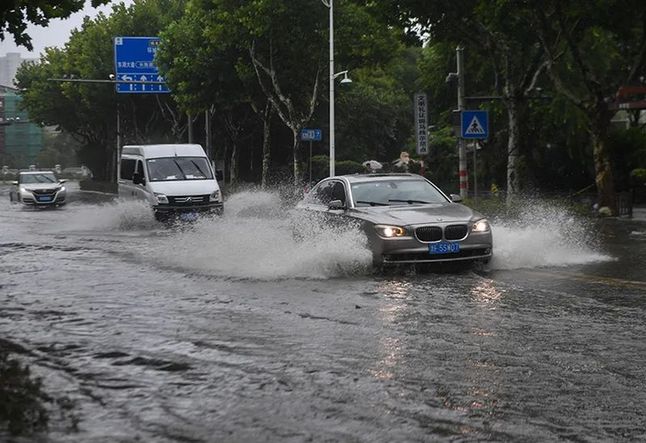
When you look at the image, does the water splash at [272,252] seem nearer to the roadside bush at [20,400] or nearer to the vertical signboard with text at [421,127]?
the roadside bush at [20,400]

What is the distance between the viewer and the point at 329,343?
314 inches

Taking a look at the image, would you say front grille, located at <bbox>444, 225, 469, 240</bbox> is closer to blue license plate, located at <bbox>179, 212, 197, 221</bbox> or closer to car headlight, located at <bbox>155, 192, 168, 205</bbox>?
blue license plate, located at <bbox>179, 212, 197, 221</bbox>

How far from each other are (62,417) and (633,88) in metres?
27.7

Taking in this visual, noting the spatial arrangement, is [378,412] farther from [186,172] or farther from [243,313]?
[186,172]

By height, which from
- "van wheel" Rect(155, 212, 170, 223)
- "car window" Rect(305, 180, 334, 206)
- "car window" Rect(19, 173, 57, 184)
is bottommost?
"van wheel" Rect(155, 212, 170, 223)

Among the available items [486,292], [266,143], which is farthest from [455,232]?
[266,143]

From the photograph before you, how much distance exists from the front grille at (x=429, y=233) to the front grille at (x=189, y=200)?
12214 mm

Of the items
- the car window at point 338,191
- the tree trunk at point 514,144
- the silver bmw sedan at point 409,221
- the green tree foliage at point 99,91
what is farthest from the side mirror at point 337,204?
the green tree foliage at point 99,91

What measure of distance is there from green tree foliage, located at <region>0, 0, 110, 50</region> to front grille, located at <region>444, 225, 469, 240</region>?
7.48 m

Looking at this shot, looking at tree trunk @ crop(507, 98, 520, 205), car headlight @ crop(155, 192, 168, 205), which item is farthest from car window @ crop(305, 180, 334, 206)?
tree trunk @ crop(507, 98, 520, 205)

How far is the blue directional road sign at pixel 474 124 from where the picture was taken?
2438 cm

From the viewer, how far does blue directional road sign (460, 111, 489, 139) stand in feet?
80.0

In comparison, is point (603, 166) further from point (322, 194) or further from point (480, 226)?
point (480, 226)

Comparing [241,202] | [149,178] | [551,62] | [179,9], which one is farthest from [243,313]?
[179,9]
